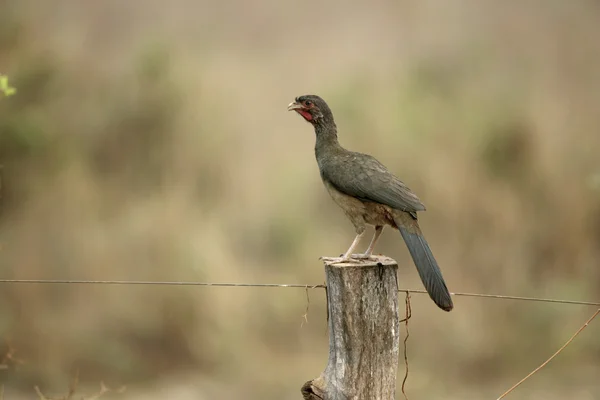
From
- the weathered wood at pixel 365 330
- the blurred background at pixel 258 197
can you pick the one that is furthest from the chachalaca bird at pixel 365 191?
the blurred background at pixel 258 197

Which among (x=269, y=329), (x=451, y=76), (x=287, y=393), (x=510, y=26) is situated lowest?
(x=287, y=393)

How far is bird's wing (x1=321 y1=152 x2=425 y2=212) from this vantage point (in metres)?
3.67

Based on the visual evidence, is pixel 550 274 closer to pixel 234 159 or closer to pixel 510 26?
pixel 510 26

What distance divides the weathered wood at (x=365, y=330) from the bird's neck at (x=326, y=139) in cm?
94

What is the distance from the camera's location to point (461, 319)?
310 inches

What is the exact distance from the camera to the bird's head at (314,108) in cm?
407

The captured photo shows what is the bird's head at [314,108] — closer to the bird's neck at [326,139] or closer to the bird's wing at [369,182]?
the bird's neck at [326,139]

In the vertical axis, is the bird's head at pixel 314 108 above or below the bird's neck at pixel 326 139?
above

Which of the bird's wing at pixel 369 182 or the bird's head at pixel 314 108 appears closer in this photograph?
the bird's wing at pixel 369 182

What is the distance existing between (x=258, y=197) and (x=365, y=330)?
5058 mm

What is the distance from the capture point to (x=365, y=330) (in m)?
3.20

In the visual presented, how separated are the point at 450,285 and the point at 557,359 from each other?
52.5 inches

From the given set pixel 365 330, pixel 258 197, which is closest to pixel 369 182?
pixel 365 330

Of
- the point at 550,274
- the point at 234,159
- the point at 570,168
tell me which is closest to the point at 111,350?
the point at 234,159
